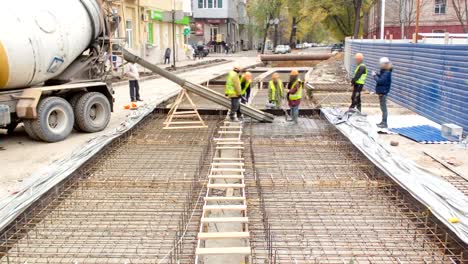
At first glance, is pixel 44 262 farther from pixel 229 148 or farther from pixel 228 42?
pixel 228 42

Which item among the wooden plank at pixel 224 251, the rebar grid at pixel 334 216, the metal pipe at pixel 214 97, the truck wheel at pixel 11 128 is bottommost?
the rebar grid at pixel 334 216

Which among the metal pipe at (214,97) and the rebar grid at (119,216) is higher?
the metal pipe at (214,97)

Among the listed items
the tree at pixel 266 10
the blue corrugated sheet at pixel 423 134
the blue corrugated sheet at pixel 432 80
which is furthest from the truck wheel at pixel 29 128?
the tree at pixel 266 10

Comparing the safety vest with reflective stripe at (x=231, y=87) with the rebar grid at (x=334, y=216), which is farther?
the safety vest with reflective stripe at (x=231, y=87)

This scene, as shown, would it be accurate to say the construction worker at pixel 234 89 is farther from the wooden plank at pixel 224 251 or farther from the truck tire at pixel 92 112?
the wooden plank at pixel 224 251

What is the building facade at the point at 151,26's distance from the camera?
93.6 feet

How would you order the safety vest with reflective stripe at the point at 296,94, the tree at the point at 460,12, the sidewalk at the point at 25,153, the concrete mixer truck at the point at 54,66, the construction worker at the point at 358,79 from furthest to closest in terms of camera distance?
1. the tree at the point at 460,12
2. the construction worker at the point at 358,79
3. the safety vest with reflective stripe at the point at 296,94
4. the concrete mixer truck at the point at 54,66
5. the sidewalk at the point at 25,153

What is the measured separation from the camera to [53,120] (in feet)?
31.3

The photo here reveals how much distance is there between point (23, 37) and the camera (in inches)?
333

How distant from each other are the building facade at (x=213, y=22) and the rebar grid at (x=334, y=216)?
53.7 metres

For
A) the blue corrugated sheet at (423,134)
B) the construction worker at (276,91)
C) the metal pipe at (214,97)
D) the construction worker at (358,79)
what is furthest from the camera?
the construction worker at (276,91)

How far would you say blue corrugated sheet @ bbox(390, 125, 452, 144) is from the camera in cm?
887

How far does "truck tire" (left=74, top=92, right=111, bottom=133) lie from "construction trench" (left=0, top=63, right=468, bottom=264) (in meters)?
1.90

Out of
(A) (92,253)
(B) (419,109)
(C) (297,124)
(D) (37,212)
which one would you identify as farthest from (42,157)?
(B) (419,109)
